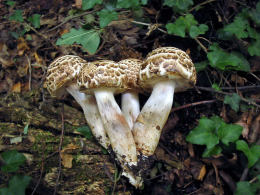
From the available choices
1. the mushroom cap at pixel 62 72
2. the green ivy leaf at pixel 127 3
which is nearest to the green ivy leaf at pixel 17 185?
the mushroom cap at pixel 62 72

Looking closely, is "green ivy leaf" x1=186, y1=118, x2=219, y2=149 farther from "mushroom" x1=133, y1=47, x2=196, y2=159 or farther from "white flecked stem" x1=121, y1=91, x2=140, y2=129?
"white flecked stem" x1=121, y1=91, x2=140, y2=129

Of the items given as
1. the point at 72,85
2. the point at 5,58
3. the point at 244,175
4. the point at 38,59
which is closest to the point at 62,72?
the point at 72,85

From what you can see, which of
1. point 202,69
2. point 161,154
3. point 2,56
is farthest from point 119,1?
point 2,56

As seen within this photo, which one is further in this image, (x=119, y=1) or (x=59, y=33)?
(x=59, y=33)

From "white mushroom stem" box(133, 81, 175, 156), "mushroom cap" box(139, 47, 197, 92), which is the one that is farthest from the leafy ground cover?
"mushroom cap" box(139, 47, 197, 92)

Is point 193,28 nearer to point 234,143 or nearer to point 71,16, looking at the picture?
point 234,143

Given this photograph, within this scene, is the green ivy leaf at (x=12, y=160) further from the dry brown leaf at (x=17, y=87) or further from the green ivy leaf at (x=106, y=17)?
the green ivy leaf at (x=106, y=17)
